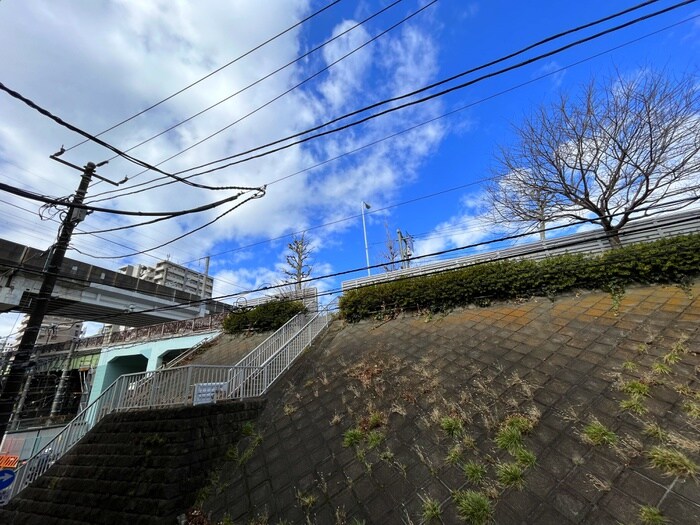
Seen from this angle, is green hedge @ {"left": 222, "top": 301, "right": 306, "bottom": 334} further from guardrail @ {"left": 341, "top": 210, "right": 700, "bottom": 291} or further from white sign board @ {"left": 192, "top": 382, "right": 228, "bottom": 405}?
white sign board @ {"left": 192, "top": 382, "right": 228, "bottom": 405}

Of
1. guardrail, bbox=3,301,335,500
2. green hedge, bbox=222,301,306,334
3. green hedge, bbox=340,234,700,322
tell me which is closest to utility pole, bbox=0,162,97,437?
guardrail, bbox=3,301,335,500

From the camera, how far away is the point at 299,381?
30.8 ft

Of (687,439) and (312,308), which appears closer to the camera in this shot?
(687,439)

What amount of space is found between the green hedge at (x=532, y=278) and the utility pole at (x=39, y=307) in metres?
9.59

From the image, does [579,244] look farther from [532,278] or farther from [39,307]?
[39,307]

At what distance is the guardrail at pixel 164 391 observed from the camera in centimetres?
749

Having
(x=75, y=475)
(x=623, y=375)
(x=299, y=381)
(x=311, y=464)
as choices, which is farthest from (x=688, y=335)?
(x=75, y=475)

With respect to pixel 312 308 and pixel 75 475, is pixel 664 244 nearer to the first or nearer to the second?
pixel 312 308

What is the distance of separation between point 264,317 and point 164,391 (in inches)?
359

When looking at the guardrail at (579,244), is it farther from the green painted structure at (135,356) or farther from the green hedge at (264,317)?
the green painted structure at (135,356)

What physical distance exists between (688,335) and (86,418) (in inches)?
597

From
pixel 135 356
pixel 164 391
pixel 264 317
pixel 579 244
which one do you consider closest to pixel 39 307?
pixel 164 391

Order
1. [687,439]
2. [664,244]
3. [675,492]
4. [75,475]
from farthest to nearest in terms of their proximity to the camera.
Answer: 1. [664,244]
2. [75,475]
3. [687,439]
4. [675,492]

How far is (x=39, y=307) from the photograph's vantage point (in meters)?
8.56
